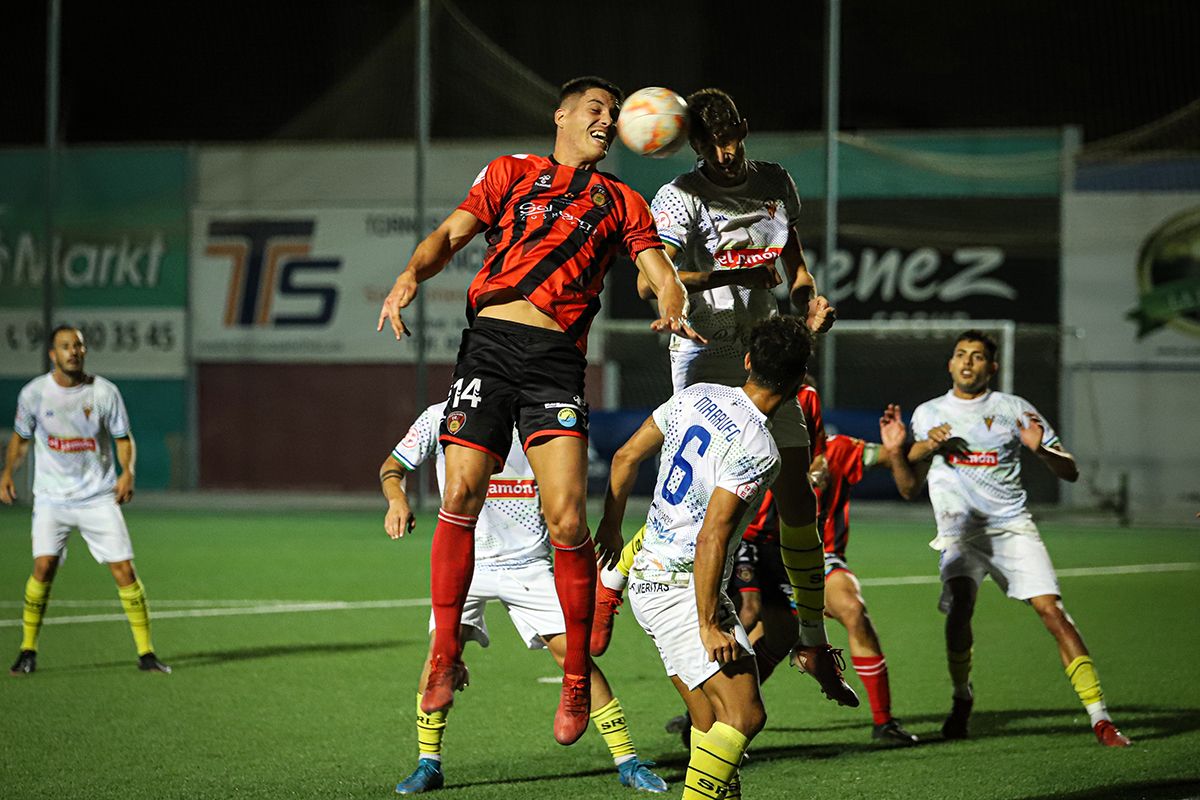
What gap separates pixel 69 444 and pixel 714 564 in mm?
7004

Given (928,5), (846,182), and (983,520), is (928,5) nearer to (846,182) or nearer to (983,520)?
(846,182)

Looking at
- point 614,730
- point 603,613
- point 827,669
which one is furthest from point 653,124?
point 614,730

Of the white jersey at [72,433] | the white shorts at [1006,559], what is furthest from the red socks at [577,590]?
the white jersey at [72,433]

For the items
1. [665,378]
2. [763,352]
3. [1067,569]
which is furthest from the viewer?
[665,378]

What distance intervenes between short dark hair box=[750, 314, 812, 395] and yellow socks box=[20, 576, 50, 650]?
267 inches

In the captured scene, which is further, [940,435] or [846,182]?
[846,182]

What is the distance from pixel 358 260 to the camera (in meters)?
31.2

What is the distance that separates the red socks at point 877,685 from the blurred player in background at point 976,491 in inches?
15.4

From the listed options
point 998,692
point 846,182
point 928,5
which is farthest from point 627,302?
point 998,692

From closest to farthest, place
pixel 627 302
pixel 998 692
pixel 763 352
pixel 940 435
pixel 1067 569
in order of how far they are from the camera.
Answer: pixel 763 352, pixel 940 435, pixel 998 692, pixel 1067 569, pixel 627 302

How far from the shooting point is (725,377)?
7.94 meters

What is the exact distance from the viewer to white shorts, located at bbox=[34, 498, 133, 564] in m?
11.5

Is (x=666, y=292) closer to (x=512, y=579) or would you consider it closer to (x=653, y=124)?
(x=653, y=124)

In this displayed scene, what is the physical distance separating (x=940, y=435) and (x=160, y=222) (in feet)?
83.4
